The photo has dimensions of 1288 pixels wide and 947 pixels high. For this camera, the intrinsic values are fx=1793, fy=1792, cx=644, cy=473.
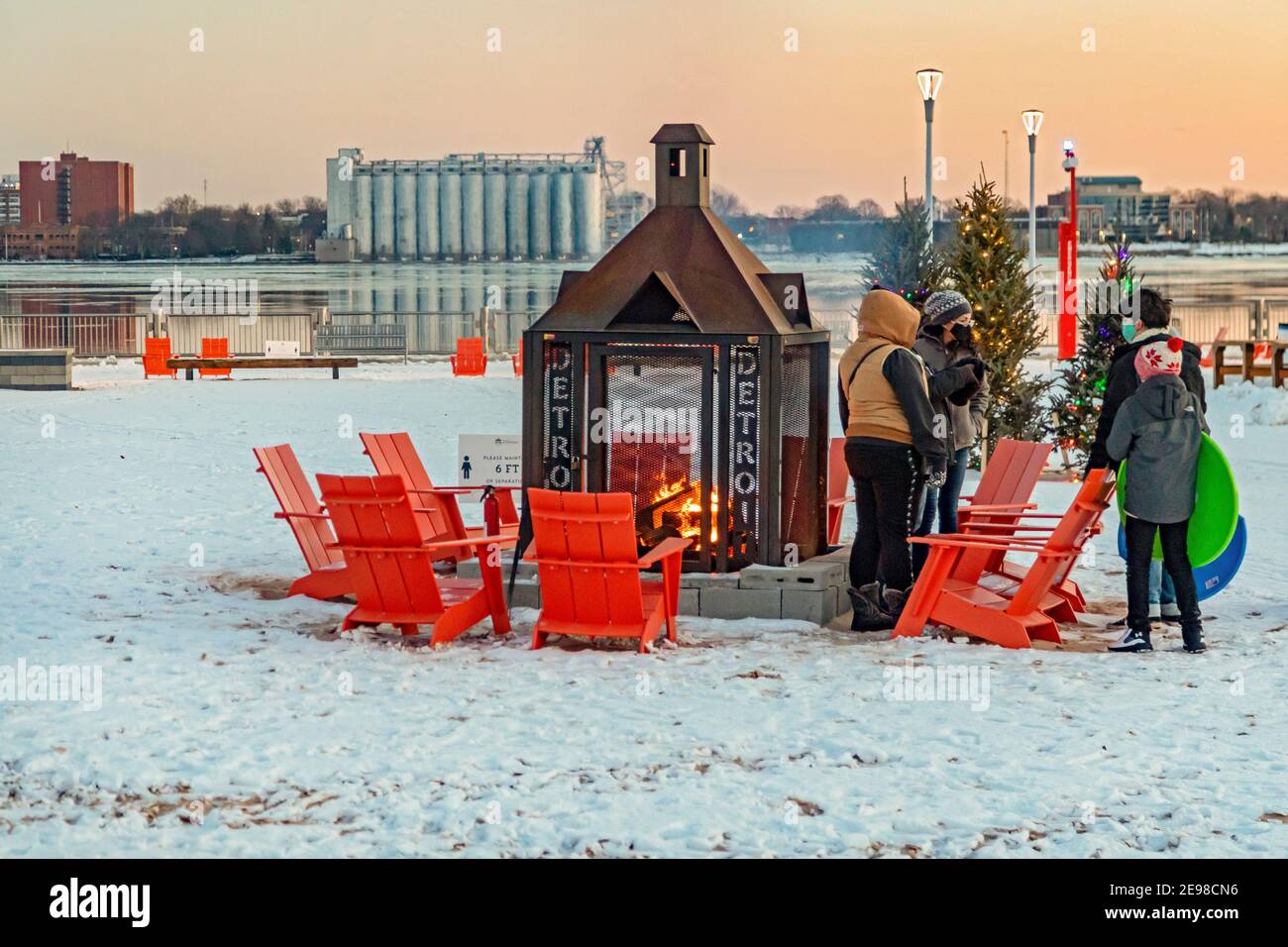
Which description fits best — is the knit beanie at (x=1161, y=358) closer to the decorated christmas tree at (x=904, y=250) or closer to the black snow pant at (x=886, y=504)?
the black snow pant at (x=886, y=504)

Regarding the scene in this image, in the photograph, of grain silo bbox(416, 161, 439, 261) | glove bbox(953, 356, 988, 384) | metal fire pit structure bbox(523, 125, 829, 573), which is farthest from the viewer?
grain silo bbox(416, 161, 439, 261)

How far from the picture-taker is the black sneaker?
848 centimetres

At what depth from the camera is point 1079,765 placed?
6.44m

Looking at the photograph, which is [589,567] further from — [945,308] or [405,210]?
[405,210]

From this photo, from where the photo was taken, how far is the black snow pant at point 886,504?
9.02 metres

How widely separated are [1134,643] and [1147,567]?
1.21ft

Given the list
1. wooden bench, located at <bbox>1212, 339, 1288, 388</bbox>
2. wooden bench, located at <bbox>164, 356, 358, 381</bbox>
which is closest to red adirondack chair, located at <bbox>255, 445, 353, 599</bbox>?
wooden bench, located at <bbox>1212, 339, 1288, 388</bbox>

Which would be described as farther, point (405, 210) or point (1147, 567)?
point (405, 210)

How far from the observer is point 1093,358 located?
52.3ft

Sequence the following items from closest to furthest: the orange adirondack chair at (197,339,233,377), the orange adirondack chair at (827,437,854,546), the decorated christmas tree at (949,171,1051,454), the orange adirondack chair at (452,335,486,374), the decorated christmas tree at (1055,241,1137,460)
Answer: the orange adirondack chair at (827,437,854,546) < the decorated christmas tree at (1055,241,1137,460) < the decorated christmas tree at (949,171,1051,454) < the orange adirondack chair at (452,335,486,374) < the orange adirondack chair at (197,339,233,377)

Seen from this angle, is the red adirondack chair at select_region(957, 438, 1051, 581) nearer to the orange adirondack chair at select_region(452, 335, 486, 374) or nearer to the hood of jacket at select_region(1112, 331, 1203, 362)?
the hood of jacket at select_region(1112, 331, 1203, 362)

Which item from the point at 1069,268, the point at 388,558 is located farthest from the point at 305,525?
the point at 1069,268

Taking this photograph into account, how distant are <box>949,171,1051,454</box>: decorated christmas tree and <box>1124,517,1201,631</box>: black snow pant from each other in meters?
7.74
